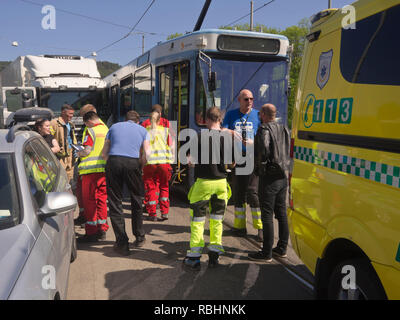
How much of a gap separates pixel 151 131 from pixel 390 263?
4908 mm

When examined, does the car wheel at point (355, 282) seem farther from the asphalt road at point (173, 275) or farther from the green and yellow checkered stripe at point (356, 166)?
the asphalt road at point (173, 275)

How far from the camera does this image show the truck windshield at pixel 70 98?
13.2 m

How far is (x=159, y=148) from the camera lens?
6.38 meters

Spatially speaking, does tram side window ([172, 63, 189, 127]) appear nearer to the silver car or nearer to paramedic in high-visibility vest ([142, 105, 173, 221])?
paramedic in high-visibility vest ([142, 105, 173, 221])

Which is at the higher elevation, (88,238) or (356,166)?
(356,166)

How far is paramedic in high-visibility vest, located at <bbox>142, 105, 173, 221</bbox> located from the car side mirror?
3.60 meters

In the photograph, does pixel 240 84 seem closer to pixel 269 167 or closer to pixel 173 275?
pixel 269 167

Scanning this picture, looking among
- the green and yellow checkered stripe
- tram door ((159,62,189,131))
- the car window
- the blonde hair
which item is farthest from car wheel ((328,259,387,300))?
tram door ((159,62,189,131))

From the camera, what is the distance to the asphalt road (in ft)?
12.4

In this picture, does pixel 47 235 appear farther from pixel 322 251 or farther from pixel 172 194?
pixel 172 194

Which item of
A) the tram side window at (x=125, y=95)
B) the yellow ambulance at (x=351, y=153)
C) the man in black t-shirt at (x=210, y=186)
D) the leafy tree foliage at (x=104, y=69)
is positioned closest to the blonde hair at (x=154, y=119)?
the man in black t-shirt at (x=210, y=186)

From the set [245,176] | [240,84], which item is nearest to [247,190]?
[245,176]

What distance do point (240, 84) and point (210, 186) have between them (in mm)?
3797

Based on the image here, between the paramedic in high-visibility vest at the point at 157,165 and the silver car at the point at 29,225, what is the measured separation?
2.88 metres
